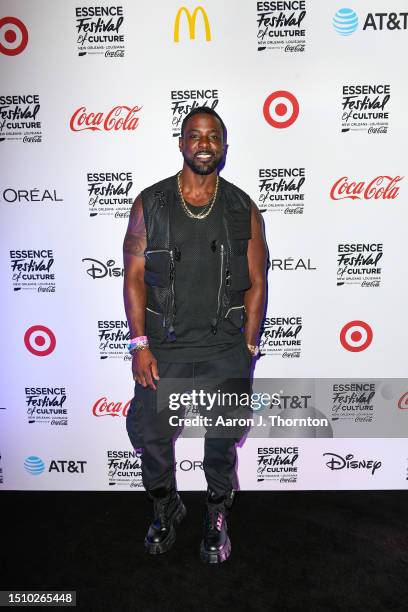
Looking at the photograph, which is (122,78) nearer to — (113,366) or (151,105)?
(151,105)

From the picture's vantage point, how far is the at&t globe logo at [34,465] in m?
3.49

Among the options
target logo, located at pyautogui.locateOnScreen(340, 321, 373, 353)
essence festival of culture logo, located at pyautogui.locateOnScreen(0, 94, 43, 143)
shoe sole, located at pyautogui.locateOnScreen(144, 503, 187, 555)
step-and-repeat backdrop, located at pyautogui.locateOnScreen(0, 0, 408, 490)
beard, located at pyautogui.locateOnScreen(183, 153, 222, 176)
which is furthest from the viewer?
target logo, located at pyautogui.locateOnScreen(340, 321, 373, 353)

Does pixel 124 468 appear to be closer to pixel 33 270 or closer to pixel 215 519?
pixel 215 519

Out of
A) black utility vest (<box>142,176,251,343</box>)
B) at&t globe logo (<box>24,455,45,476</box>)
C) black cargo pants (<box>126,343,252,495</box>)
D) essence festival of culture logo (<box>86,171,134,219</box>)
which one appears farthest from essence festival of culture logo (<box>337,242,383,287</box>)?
at&t globe logo (<box>24,455,45,476</box>)

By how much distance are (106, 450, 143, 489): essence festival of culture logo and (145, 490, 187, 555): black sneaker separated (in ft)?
1.99

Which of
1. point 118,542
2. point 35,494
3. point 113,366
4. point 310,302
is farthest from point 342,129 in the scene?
point 35,494

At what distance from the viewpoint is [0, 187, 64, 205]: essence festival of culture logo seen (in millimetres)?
3086

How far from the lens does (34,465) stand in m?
3.49

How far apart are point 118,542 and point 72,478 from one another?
2.64 feet

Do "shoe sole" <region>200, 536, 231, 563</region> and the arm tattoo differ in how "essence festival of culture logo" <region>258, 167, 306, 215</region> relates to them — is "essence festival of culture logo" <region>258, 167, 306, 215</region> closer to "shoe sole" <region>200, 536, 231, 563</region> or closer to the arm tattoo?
the arm tattoo

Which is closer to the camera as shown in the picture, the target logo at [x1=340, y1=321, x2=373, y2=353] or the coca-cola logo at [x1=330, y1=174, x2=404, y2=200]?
the coca-cola logo at [x1=330, y1=174, x2=404, y2=200]

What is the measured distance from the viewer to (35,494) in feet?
11.4

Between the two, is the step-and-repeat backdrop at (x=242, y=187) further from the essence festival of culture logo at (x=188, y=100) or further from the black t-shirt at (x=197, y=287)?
the black t-shirt at (x=197, y=287)

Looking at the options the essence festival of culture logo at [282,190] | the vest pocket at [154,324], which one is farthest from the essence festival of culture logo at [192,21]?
the vest pocket at [154,324]
